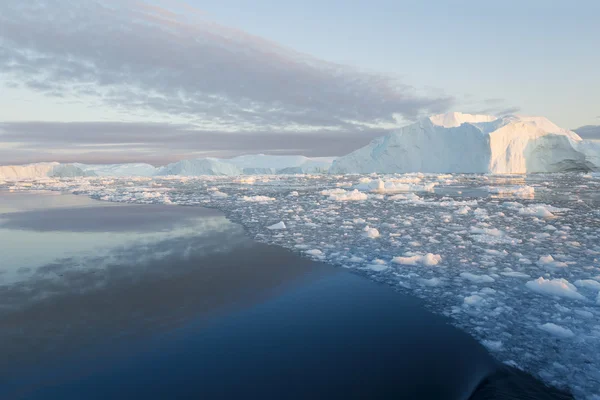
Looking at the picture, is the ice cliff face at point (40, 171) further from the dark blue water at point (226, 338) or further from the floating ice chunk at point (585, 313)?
the floating ice chunk at point (585, 313)

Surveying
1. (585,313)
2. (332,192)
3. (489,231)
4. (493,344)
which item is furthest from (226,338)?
(332,192)

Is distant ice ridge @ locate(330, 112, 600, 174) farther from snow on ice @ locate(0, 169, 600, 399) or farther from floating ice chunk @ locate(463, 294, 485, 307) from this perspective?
floating ice chunk @ locate(463, 294, 485, 307)

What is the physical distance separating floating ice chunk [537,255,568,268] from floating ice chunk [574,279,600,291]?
0.77 meters

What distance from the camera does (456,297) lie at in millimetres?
4266

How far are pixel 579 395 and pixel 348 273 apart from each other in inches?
123

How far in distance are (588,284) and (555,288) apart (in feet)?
1.89

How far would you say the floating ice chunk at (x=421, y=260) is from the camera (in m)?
5.61

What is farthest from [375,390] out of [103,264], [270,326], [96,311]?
[103,264]

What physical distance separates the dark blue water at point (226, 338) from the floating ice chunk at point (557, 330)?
2.66ft

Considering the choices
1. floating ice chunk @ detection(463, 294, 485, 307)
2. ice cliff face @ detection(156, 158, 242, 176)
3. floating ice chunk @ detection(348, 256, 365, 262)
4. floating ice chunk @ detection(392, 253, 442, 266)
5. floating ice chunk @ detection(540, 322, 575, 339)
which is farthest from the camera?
ice cliff face @ detection(156, 158, 242, 176)

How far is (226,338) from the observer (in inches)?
132

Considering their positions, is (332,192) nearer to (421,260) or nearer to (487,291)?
(421,260)

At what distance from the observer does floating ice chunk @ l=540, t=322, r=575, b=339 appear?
328cm

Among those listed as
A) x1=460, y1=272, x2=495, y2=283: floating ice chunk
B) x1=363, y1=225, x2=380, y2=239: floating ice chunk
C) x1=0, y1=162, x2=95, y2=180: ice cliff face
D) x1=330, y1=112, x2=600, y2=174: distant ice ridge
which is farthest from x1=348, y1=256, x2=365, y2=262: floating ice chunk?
x1=0, y1=162, x2=95, y2=180: ice cliff face
